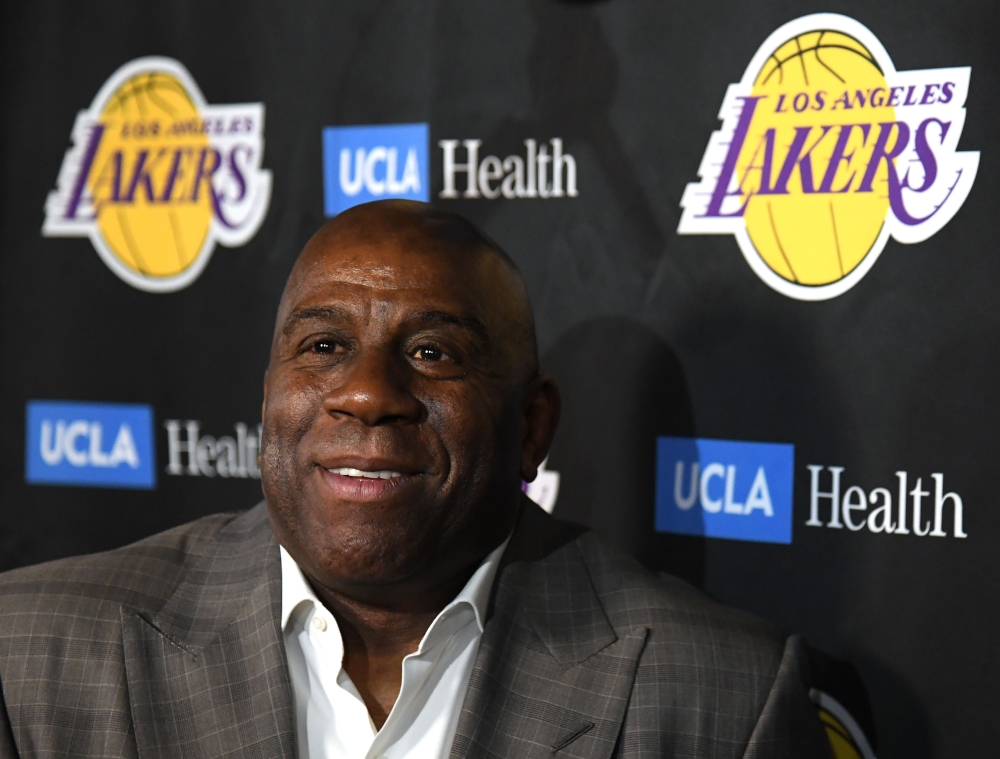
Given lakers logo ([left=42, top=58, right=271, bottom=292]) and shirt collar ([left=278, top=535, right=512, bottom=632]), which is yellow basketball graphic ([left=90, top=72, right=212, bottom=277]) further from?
shirt collar ([left=278, top=535, right=512, bottom=632])

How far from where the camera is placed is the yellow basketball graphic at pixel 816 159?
161 cm

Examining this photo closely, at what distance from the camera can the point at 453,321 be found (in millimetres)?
1303

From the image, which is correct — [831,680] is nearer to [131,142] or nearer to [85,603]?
[85,603]

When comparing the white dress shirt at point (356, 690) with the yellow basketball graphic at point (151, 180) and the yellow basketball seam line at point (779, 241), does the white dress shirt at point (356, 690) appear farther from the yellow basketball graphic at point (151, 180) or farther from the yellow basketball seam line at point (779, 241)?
the yellow basketball graphic at point (151, 180)

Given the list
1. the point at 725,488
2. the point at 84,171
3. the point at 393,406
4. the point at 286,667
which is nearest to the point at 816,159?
the point at 725,488

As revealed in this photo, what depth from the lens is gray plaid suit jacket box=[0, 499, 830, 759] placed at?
50.7 inches

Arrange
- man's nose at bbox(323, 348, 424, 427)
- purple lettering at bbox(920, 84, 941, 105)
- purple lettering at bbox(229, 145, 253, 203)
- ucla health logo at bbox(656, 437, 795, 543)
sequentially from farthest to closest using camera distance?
purple lettering at bbox(229, 145, 253, 203) → ucla health logo at bbox(656, 437, 795, 543) → purple lettering at bbox(920, 84, 941, 105) → man's nose at bbox(323, 348, 424, 427)

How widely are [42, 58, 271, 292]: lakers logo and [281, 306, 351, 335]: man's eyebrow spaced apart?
0.69 meters

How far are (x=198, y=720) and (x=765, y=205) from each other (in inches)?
41.0

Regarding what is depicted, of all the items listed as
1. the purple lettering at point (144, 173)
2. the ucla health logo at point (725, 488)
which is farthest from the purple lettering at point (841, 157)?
the purple lettering at point (144, 173)

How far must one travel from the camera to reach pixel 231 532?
4.97 ft

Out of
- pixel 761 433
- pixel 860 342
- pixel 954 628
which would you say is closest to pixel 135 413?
pixel 761 433

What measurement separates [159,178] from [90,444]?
0.50m

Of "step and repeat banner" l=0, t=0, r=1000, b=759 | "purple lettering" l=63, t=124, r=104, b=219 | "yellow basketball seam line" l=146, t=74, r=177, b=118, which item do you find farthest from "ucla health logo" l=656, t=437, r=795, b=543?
"purple lettering" l=63, t=124, r=104, b=219
